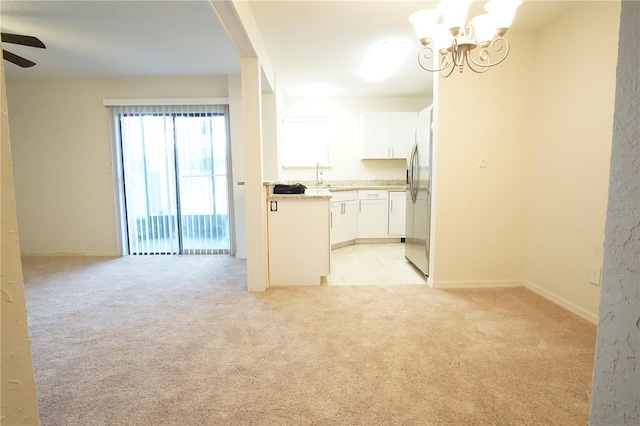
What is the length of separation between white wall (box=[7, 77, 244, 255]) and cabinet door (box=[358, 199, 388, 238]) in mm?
2589

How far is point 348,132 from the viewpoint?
5.36m

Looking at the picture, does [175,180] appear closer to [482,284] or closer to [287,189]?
[287,189]

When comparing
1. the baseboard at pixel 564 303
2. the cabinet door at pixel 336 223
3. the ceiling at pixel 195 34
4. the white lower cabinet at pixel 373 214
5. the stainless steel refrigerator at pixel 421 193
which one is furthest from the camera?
the white lower cabinet at pixel 373 214

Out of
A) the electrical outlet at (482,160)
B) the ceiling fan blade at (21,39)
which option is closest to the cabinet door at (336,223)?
the electrical outlet at (482,160)

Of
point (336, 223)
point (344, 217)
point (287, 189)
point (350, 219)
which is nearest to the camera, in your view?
point (287, 189)

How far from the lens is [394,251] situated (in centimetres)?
457

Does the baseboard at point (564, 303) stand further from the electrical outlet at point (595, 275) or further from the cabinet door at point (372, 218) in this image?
→ the cabinet door at point (372, 218)

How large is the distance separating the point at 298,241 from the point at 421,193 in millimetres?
1366

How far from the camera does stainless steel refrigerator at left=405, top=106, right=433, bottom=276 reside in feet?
10.3

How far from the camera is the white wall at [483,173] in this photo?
9.29 ft

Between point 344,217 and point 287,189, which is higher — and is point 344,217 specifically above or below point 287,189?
below

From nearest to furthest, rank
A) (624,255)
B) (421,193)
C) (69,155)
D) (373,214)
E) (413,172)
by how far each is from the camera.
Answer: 1. (624,255)
2. (421,193)
3. (413,172)
4. (69,155)
5. (373,214)

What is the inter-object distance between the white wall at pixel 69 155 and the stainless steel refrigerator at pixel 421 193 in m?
2.63

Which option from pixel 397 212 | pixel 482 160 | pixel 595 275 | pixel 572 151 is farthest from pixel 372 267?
pixel 572 151
